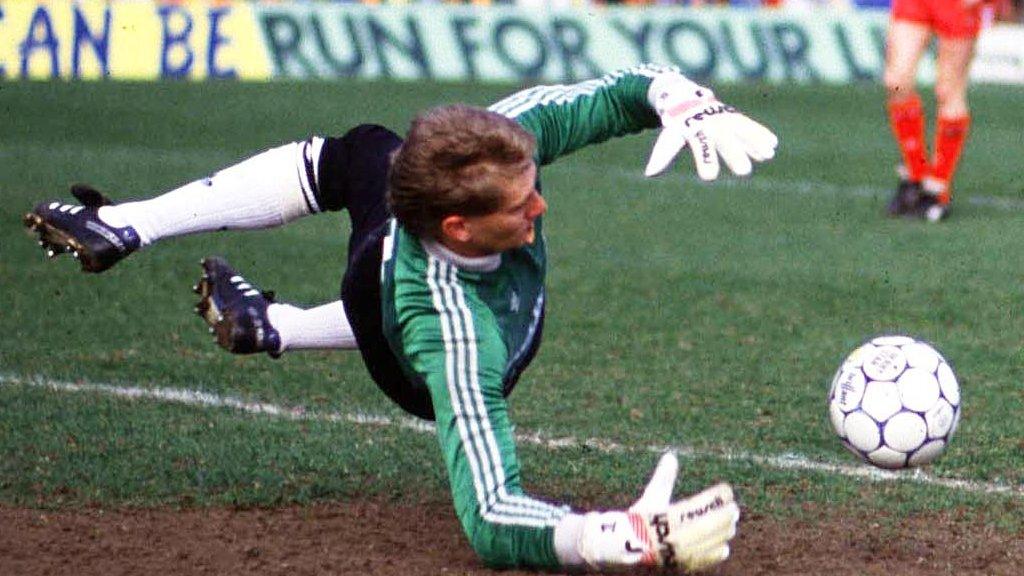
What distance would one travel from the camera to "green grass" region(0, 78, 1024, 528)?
20.0 ft

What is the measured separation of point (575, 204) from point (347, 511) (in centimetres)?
761

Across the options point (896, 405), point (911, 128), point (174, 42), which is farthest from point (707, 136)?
point (174, 42)

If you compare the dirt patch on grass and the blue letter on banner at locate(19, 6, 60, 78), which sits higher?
the dirt patch on grass

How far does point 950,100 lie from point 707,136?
7.62m

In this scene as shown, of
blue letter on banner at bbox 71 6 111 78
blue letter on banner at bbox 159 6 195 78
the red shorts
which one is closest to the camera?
the red shorts

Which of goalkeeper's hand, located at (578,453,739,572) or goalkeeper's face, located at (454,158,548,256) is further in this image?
goalkeeper's face, located at (454,158,548,256)

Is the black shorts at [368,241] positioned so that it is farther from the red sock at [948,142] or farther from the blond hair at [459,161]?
the red sock at [948,142]

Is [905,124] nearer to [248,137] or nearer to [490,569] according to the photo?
[248,137]

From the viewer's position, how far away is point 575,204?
43.0 ft

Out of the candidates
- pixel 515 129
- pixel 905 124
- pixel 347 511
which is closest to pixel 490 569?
pixel 347 511

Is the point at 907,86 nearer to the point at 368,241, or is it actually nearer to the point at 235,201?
the point at 235,201

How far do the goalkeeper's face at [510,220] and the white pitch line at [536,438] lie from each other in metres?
1.85

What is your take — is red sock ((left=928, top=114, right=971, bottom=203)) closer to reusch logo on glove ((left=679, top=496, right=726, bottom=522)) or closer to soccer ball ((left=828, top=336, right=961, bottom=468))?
soccer ball ((left=828, top=336, right=961, bottom=468))

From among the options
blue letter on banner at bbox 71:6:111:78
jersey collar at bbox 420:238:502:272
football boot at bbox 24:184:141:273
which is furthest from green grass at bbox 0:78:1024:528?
blue letter on banner at bbox 71:6:111:78
